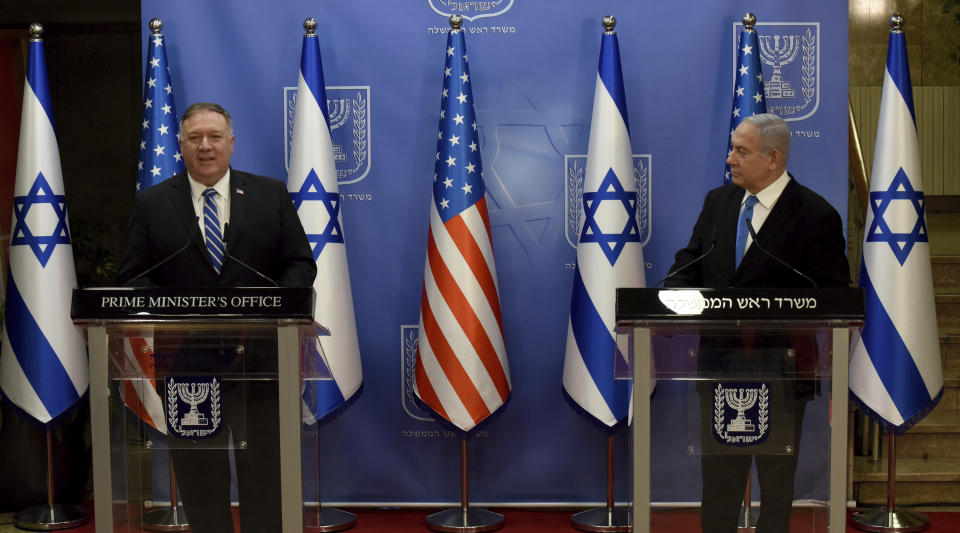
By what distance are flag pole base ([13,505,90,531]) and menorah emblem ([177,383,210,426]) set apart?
88.9 inches

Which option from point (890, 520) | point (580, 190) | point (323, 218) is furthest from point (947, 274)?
point (323, 218)

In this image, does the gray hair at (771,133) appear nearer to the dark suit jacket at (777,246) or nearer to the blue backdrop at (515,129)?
the dark suit jacket at (777,246)

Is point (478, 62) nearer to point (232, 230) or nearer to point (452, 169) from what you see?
point (452, 169)

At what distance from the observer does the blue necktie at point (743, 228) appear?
11.0 feet

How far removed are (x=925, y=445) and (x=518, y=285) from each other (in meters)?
2.16

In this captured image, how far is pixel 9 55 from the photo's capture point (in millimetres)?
5621

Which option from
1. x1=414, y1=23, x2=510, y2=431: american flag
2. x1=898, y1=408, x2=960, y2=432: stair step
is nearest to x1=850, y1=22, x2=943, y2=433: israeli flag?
x1=898, y1=408, x2=960, y2=432: stair step

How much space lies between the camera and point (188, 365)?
8.68ft

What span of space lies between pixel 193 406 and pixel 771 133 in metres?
1.91

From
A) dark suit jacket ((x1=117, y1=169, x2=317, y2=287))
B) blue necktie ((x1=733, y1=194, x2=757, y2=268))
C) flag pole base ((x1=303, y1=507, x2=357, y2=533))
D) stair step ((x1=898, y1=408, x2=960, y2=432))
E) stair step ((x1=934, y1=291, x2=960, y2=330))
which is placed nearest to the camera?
dark suit jacket ((x1=117, y1=169, x2=317, y2=287))

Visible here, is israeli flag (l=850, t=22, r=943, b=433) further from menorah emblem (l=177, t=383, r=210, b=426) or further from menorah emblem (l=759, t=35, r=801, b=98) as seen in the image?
menorah emblem (l=177, t=383, r=210, b=426)

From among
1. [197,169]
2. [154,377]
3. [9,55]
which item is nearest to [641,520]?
[154,377]

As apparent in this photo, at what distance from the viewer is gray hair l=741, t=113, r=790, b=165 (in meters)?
3.25

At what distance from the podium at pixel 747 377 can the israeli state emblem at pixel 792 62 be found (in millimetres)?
2242
